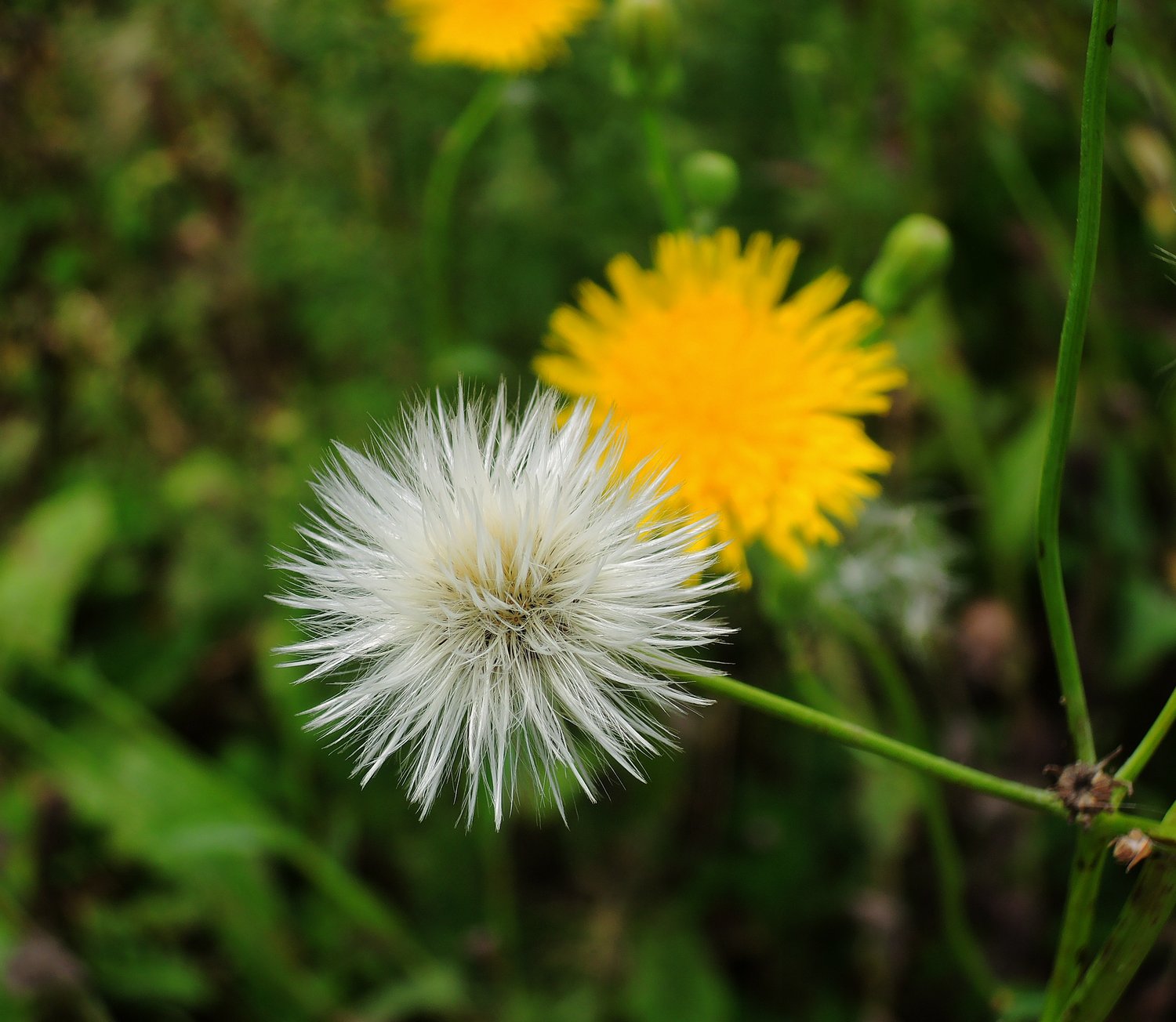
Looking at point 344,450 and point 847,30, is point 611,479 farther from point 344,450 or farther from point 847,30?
point 847,30

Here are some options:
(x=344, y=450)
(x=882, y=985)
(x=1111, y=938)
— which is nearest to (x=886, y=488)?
(x=882, y=985)

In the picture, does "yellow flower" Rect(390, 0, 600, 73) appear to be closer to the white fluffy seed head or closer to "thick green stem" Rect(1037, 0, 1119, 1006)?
the white fluffy seed head

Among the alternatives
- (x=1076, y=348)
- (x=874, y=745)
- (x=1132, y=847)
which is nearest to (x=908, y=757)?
(x=874, y=745)

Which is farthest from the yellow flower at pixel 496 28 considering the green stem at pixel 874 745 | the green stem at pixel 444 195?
the green stem at pixel 874 745

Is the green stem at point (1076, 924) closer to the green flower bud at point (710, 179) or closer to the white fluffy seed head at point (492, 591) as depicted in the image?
the white fluffy seed head at point (492, 591)

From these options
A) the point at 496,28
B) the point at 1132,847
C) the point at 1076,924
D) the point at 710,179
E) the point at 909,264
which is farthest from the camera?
the point at 496,28

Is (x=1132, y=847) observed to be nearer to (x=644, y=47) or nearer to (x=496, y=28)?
(x=644, y=47)
